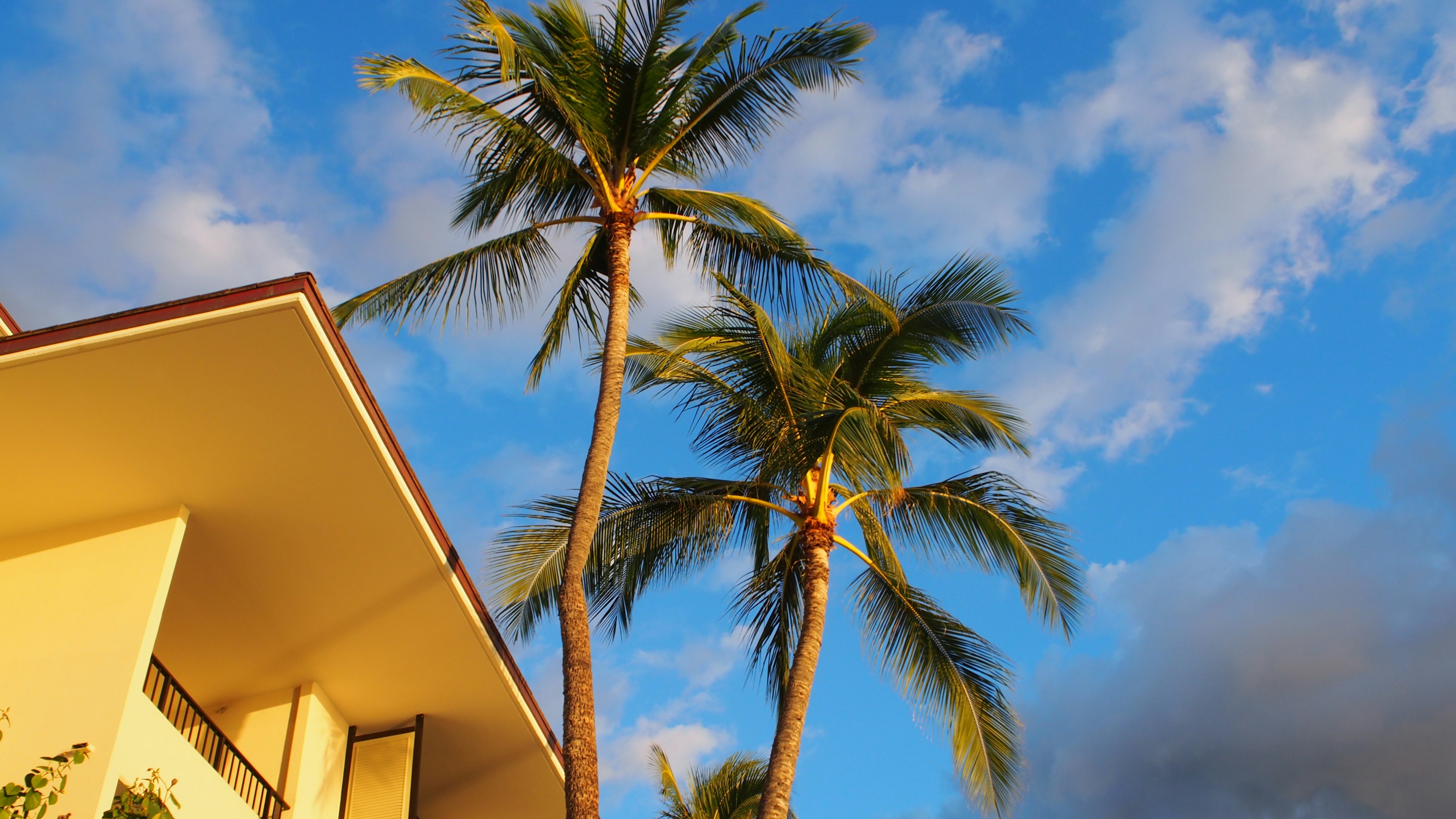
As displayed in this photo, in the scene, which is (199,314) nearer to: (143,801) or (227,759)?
(143,801)

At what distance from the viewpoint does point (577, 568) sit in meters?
8.99

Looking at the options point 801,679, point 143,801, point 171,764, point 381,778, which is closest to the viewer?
point 143,801

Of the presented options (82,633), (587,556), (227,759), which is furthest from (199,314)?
(227,759)

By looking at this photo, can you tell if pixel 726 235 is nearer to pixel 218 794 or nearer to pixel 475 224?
pixel 475 224

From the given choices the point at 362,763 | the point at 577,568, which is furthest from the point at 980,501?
the point at 362,763

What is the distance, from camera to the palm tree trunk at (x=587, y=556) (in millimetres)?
7855

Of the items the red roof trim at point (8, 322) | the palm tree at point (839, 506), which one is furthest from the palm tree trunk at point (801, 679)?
the red roof trim at point (8, 322)

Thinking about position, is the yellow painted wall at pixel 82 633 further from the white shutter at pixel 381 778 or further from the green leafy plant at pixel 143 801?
the white shutter at pixel 381 778

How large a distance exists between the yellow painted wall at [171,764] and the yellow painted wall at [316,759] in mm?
1069

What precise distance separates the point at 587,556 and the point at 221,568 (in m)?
3.31

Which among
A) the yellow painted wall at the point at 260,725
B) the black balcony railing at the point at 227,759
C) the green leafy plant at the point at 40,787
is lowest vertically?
the green leafy plant at the point at 40,787

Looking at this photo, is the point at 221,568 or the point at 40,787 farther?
the point at 221,568

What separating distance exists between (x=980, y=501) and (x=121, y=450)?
8.23m

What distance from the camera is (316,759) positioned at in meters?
11.4
